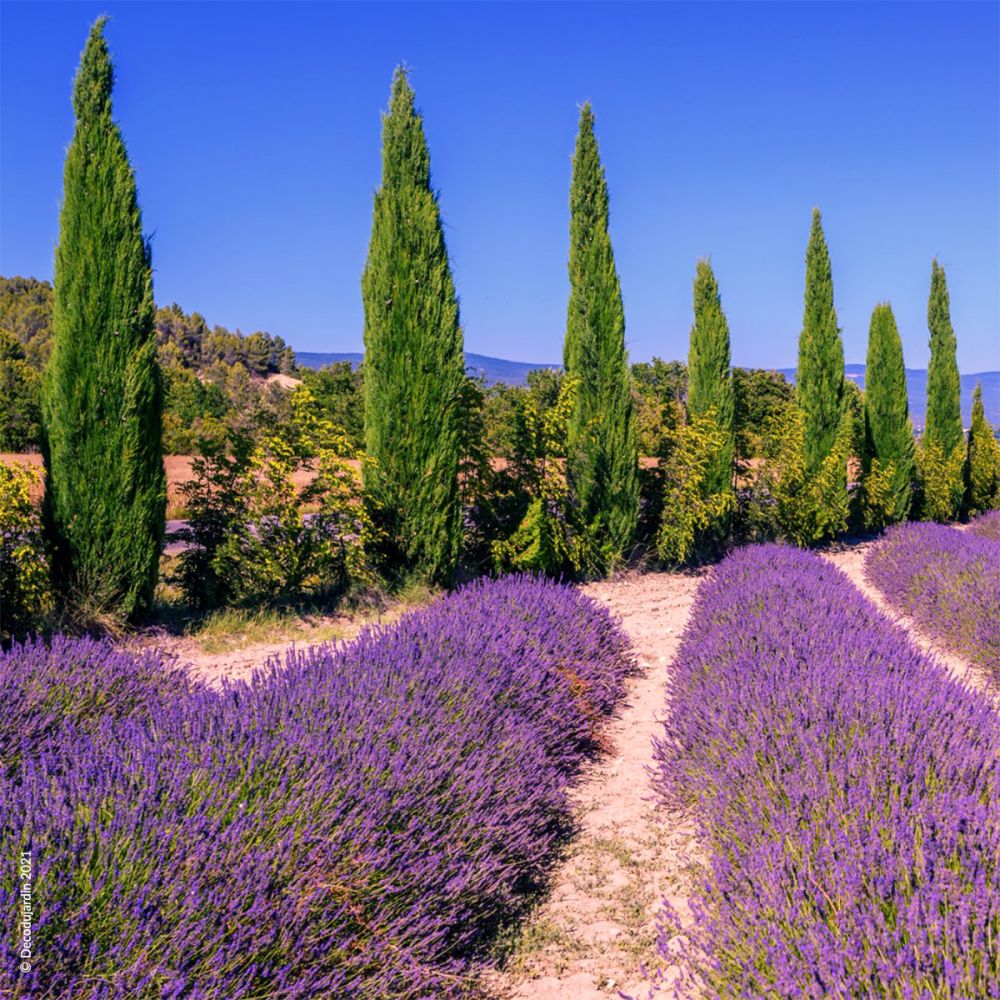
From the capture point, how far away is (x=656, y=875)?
3.47 metres

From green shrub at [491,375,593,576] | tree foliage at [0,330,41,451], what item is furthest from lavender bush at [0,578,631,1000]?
tree foliage at [0,330,41,451]

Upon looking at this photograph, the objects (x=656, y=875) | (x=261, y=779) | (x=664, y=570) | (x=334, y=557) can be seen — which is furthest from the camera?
(x=664, y=570)

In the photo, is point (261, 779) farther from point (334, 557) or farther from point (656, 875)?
point (334, 557)

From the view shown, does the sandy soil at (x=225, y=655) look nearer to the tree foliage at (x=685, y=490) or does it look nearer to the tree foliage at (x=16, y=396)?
the tree foliage at (x=685, y=490)

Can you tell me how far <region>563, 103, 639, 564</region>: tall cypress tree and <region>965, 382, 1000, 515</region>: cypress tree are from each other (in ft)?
47.5

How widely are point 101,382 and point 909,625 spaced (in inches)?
331

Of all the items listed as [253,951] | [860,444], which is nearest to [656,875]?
[253,951]

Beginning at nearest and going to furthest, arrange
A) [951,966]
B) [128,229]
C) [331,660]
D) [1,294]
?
[951,966] < [331,660] < [128,229] < [1,294]

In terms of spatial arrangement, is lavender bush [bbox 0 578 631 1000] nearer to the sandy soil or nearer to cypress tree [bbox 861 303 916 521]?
the sandy soil

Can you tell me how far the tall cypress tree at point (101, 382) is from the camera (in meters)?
7.27

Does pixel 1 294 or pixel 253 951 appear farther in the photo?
pixel 1 294

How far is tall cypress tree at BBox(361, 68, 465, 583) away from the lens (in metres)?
8.91

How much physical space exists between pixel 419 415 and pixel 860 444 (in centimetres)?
1204

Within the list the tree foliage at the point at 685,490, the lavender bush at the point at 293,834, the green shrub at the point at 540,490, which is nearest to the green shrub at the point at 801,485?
the tree foliage at the point at 685,490
